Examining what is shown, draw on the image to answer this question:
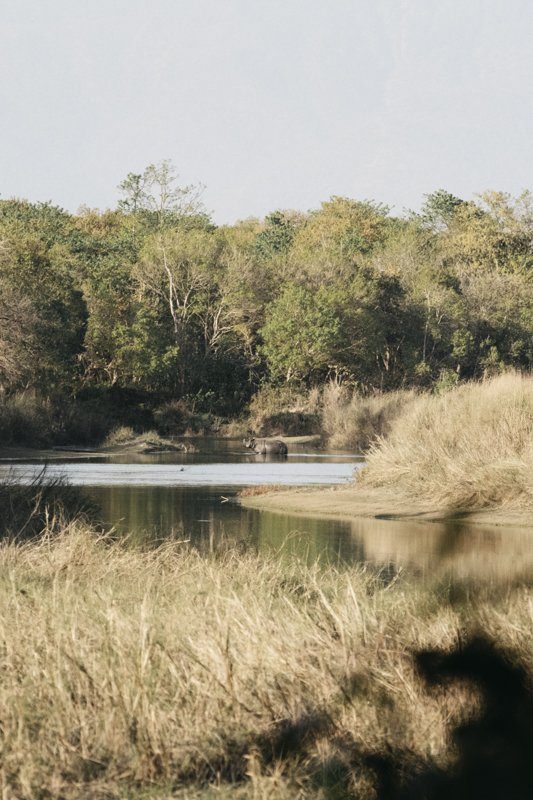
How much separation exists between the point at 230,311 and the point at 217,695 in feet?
197

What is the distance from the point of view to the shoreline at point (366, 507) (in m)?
25.5

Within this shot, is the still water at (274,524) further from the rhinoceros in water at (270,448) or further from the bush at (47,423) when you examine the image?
the bush at (47,423)

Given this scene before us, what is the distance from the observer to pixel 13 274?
56906 mm

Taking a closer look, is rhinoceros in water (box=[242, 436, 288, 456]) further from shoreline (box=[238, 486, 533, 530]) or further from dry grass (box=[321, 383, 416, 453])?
shoreline (box=[238, 486, 533, 530])

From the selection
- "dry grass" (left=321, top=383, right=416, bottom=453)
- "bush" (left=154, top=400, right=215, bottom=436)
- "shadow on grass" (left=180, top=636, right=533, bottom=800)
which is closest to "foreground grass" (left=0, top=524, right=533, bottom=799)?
"shadow on grass" (left=180, top=636, right=533, bottom=800)

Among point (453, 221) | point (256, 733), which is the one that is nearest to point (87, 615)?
point (256, 733)

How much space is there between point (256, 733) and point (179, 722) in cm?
46

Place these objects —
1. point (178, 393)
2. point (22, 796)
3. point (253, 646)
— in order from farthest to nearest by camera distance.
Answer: point (178, 393), point (253, 646), point (22, 796)

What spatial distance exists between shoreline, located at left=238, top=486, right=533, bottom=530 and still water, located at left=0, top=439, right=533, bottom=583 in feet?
1.54

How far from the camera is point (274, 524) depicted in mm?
26359

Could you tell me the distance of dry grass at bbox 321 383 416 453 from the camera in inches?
2243

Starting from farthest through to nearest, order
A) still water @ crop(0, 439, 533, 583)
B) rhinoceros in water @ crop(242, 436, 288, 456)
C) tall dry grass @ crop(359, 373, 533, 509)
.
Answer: rhinoceros in water @ crop(242, 436, 288, 456) → tall dry grass @ crop(359, 373, 533, 509) → still water @ crop(0, 439, 533, 583)

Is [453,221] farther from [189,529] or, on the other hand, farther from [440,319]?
[189,529]

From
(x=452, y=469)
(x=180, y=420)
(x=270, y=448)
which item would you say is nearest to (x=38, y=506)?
(x=452, y=469)
